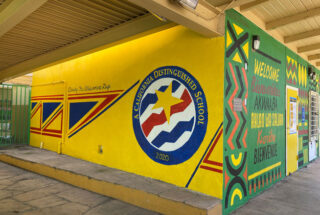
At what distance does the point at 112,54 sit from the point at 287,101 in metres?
4.09

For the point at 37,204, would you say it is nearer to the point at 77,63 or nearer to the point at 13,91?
the point at 77,63

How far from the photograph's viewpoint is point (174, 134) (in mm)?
3928

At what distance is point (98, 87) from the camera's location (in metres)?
5.47

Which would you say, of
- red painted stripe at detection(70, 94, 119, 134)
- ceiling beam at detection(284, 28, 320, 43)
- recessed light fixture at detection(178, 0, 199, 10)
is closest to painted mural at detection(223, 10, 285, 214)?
ceiling beam at detection(284, 28, 320, 43)

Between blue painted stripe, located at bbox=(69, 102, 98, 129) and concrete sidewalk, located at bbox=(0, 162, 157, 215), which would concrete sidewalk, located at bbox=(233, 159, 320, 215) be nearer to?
concrete sidewalk, located at bbox=(0, 162, 157, 215)

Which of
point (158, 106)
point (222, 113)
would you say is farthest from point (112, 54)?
point (222, 113)

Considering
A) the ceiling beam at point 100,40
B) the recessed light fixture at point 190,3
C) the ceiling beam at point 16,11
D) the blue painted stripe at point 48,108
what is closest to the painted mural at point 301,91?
the ceiling beam at point 100,40

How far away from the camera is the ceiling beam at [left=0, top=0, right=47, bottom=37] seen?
289 centimetres

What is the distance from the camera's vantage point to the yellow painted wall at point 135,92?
3.46m

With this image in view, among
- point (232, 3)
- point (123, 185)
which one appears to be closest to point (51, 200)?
point (123, 185)

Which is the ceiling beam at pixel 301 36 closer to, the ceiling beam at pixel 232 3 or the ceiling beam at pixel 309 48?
the ceiling beam at pixel 309 48

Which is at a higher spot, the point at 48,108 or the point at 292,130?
the point at 48,108

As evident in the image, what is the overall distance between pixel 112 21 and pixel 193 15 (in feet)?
5.59

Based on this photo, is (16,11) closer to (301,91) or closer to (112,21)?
(112,21)
